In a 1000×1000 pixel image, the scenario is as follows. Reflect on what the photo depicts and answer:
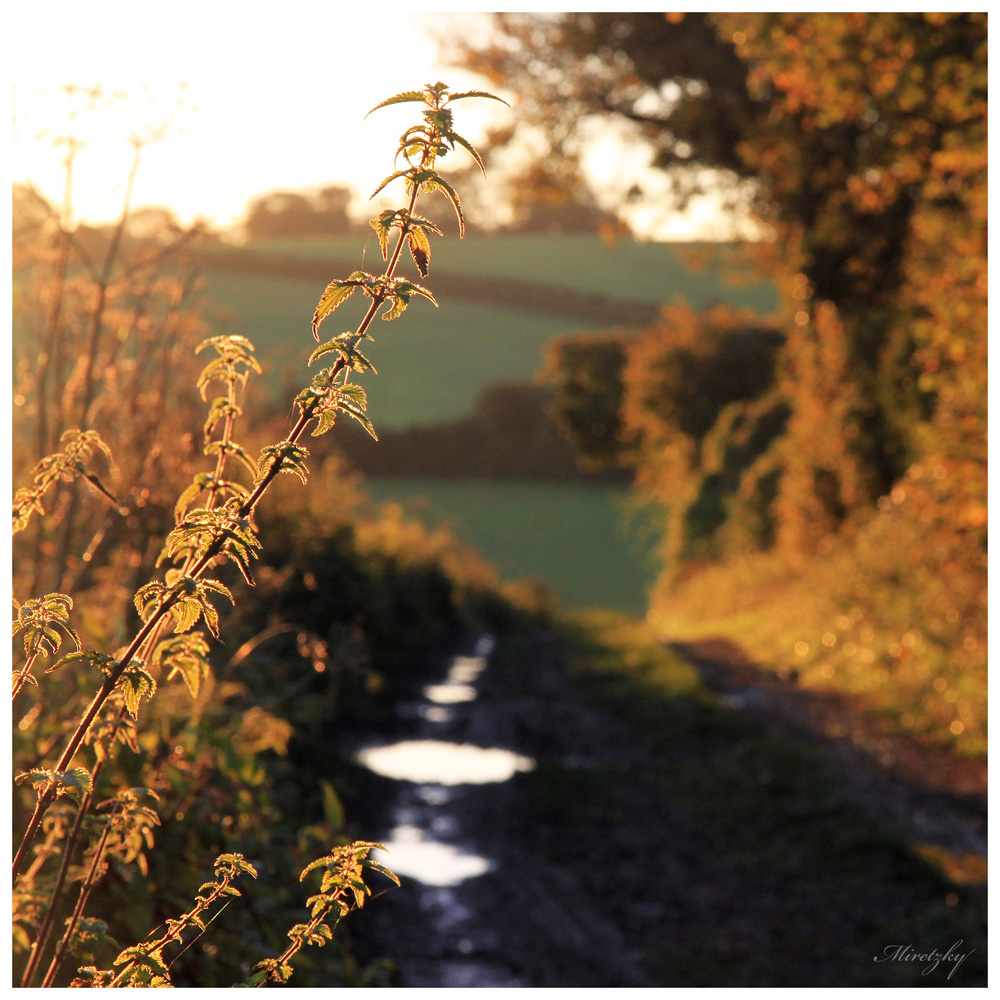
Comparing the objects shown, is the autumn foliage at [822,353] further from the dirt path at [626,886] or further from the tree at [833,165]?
the dirt path at [626,886]

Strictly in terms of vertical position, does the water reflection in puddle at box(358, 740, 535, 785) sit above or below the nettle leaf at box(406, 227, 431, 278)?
below

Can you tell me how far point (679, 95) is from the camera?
13164mm

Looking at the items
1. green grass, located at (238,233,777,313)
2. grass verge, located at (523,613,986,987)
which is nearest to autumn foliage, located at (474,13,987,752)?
grass verge, located at (523,613,986,987)

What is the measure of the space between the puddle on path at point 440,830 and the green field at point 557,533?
10115 mm

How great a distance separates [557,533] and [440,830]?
16222 millimetres

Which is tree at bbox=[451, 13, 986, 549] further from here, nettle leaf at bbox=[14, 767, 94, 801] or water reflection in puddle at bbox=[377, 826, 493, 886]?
nettle leaf at bbox=[14, 767, 94, 801]

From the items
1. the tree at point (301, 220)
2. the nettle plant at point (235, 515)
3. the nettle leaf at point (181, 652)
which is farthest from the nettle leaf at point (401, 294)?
the tree at point (301, 220)

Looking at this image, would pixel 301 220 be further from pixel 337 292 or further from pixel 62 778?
pixel 62 778

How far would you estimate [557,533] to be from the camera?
21.5m

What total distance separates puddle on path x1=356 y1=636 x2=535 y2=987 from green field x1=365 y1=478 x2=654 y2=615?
10.1 m

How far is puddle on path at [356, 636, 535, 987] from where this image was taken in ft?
12.8

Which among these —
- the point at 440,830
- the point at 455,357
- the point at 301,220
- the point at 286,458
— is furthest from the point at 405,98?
the point at 455,357

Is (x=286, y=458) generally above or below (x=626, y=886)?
above

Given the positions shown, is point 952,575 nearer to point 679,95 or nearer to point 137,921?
point 137,921
